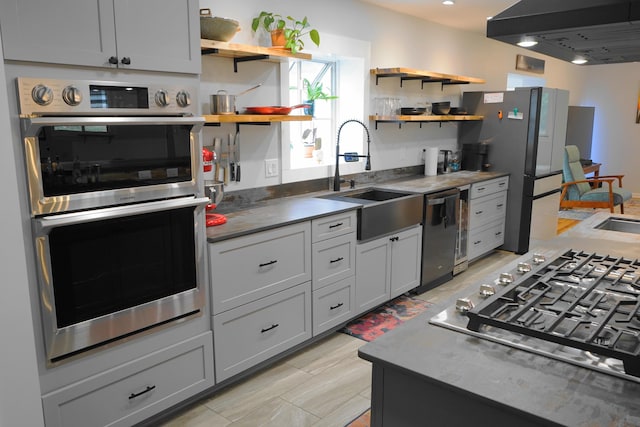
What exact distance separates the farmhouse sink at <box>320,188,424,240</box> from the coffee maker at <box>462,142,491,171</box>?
180 cm

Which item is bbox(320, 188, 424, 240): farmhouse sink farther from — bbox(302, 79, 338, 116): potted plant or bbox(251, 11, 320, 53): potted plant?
bbox(251, 11, 320, 53): potted plant

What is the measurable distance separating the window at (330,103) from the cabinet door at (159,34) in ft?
5.20

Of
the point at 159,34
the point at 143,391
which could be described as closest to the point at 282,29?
the point at 159,34

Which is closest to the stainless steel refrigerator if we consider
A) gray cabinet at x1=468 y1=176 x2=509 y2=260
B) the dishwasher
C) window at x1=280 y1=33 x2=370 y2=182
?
gray cabinet at x1=468 y1=176 x2=509 y2=260

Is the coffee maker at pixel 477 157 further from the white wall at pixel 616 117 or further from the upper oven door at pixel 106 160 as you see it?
the white wall at pixel 616 117

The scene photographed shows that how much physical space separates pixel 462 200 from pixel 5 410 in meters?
3.69

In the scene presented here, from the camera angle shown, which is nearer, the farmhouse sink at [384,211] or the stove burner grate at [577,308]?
the stove burner grate at [577,308]

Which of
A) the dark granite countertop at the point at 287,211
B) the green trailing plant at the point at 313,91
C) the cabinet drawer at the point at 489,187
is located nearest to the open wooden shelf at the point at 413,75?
the green trailing plant at the point at 313,91

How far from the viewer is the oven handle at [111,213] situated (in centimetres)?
179

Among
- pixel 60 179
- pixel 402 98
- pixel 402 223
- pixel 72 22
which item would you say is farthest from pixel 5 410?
pixel 402 98

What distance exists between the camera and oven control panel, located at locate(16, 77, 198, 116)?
174 centimetres

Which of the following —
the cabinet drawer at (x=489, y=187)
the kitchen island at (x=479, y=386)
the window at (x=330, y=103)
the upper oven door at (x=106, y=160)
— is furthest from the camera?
the cabinet drawer at (x=489, y=187)

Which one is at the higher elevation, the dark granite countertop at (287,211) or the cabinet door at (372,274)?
the dark granite countertop at (287,211)

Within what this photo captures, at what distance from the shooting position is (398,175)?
486cm
